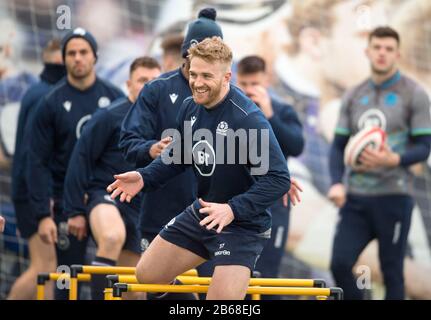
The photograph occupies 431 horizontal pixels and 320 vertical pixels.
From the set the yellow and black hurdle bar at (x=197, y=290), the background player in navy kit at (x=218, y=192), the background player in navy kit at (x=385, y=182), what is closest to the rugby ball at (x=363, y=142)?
the background player in navy kit at (x=385, y=182)

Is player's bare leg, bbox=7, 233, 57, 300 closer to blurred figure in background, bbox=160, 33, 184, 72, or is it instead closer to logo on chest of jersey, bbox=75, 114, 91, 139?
logo on chest of jersey, bbox=75, 114, 91, 139

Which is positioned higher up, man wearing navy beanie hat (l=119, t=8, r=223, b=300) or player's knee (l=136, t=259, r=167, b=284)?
man wearing navy beanie hat (l=119, t=8, r=223, b=300)

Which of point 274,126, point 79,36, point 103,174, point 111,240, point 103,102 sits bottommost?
point 111,240

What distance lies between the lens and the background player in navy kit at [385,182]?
456 inches

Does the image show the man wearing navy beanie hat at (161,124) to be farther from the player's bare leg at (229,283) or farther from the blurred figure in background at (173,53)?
the player's bare leg at (229,283)

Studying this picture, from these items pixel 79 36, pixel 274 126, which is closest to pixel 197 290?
pixel 274 126

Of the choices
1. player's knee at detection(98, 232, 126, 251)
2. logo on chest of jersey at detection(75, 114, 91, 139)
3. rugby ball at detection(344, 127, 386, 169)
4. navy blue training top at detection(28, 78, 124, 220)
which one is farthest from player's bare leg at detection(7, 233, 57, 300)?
rugby ball at detection(344, 127, 386, 169)

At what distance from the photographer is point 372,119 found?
38.5 ft

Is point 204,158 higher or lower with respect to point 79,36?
lower

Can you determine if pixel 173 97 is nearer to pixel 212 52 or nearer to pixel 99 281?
pixel 212 52

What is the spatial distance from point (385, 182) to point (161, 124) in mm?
3006

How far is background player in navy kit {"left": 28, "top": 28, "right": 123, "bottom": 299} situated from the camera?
434 inches

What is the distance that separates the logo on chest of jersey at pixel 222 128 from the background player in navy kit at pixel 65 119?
125 inches
